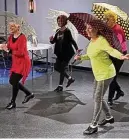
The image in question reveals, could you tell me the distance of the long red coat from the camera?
4641 millimetres

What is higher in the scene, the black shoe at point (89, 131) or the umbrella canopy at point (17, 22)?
the umbrella canopy at point (17, 22)

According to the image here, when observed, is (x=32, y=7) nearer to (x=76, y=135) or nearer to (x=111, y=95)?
(x=111, y=95)

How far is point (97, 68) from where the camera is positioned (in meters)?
3.76

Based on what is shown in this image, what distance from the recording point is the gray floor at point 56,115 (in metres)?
4.02

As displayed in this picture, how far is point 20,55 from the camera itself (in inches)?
185

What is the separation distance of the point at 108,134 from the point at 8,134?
1.15 metres

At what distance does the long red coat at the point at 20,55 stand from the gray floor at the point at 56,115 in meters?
0.59

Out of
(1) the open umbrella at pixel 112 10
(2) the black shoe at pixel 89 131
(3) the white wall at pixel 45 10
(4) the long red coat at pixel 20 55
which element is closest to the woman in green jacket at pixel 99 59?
(2) the black shoe at pixel 89 131

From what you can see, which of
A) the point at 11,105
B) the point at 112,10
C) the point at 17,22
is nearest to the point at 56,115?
the point at 11,105

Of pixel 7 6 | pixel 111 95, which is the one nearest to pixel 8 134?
pixel 111 95

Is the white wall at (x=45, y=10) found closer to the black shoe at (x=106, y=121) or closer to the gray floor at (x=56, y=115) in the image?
the gray floor at (x=56, y=115)

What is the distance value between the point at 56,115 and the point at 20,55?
950 millimetres

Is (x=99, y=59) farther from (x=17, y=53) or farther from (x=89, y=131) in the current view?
(x=17, y=53)

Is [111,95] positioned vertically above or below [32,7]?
below
